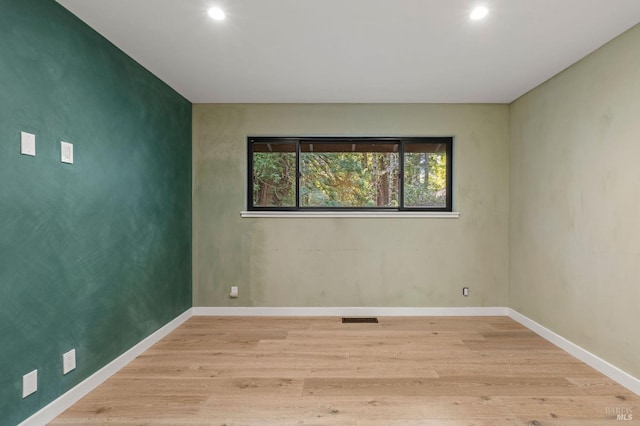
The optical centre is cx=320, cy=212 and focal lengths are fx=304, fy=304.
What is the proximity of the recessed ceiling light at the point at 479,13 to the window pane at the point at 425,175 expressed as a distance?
1644mm

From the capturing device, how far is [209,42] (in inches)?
84.0

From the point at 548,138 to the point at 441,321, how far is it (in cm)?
202

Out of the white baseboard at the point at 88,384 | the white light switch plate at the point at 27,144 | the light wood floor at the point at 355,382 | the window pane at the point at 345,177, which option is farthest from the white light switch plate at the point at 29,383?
the window pane at the point at 345,177

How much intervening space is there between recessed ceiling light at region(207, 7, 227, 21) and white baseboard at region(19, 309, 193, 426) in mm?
2411

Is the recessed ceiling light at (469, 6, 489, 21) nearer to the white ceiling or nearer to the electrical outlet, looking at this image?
the white ceiling

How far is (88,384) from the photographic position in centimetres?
195

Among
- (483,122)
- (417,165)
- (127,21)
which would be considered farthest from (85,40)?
(483,122)

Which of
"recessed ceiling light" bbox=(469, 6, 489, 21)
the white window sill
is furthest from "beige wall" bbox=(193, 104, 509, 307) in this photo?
"recessed ceiling light" bbox=(469, 6, 489, 21)

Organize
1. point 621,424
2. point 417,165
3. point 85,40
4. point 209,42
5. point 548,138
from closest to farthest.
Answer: point 621,424, point 85,40, point 209,42, point 548,138, point 417,165

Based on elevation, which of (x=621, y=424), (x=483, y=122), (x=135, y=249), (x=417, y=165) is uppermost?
(x=483, y=122)

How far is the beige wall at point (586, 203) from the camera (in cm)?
201

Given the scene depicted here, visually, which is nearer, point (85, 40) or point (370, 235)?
point (85, 40)

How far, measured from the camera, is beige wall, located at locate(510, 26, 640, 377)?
201 cm

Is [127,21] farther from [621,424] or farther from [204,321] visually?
[621,424]
